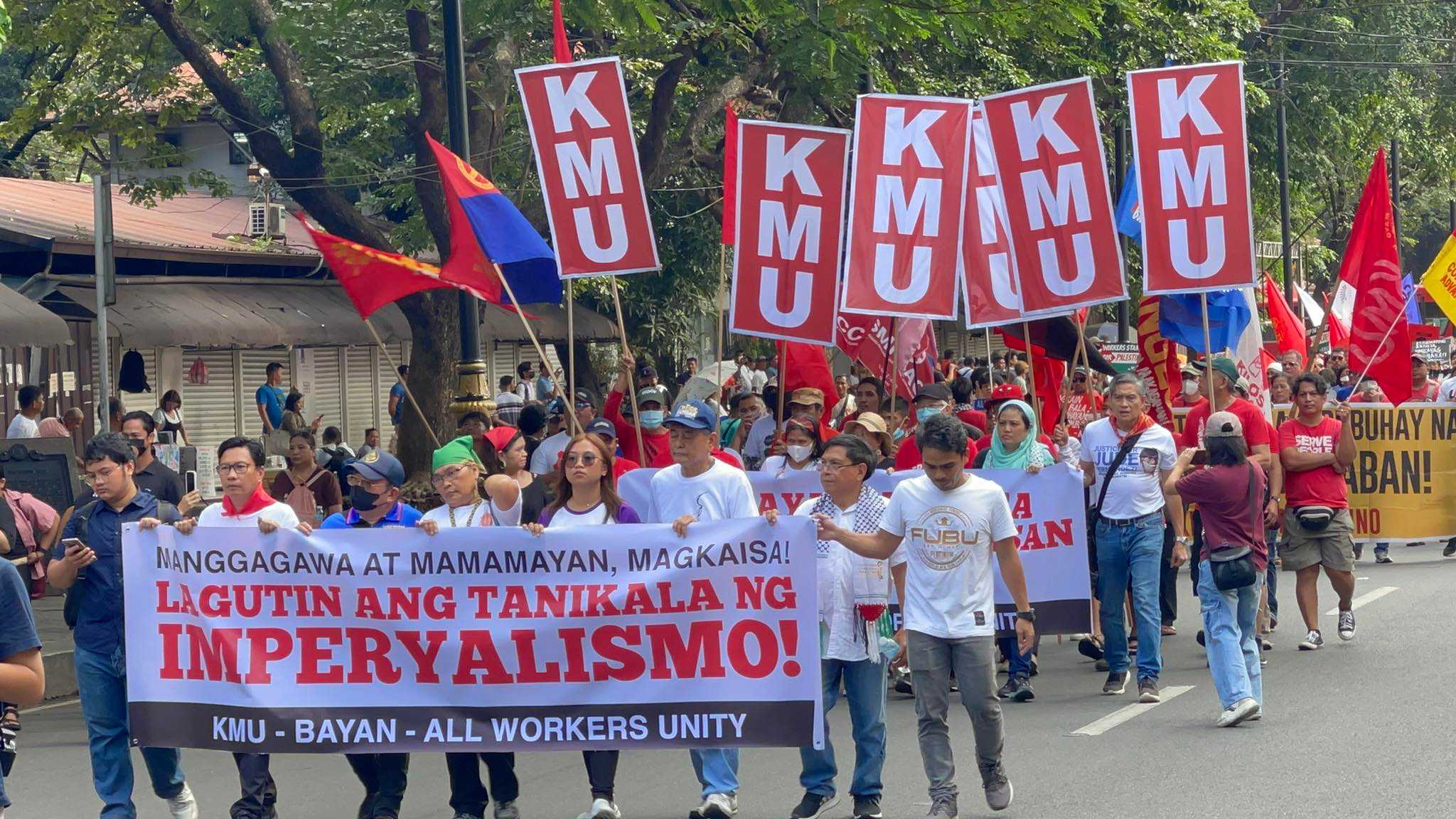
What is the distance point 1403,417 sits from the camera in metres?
15.0

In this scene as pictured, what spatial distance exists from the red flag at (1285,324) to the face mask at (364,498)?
1578cm

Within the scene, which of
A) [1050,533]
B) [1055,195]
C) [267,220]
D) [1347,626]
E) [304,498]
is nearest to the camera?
[1050,533]

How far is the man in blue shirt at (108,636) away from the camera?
706 centimetres

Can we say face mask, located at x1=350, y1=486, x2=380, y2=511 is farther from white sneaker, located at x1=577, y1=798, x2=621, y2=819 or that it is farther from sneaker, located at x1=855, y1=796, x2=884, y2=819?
sneaker, located at x1=855, y1=796, x2=884, y2=819

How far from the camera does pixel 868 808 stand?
7059mm

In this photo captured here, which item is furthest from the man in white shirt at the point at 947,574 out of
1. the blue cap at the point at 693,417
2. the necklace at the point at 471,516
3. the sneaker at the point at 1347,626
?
the sneaker at the point at 1347,626

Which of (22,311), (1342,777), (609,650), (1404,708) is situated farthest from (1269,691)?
(22,311)

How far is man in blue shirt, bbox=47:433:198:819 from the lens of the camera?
706cm

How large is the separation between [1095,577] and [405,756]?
507cm

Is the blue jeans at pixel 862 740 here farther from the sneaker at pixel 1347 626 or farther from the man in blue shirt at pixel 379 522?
the sneaker at pixel 1347 626

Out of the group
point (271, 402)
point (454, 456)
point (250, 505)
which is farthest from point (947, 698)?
point (271, 402)

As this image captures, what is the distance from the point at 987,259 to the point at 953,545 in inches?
192

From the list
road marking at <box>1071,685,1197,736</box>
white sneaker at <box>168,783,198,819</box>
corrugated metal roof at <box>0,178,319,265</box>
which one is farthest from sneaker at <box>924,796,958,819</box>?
corrugated metal roof at <box>0,178,319,265</box>

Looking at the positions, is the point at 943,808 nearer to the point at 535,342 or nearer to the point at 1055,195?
the point at 535,342
